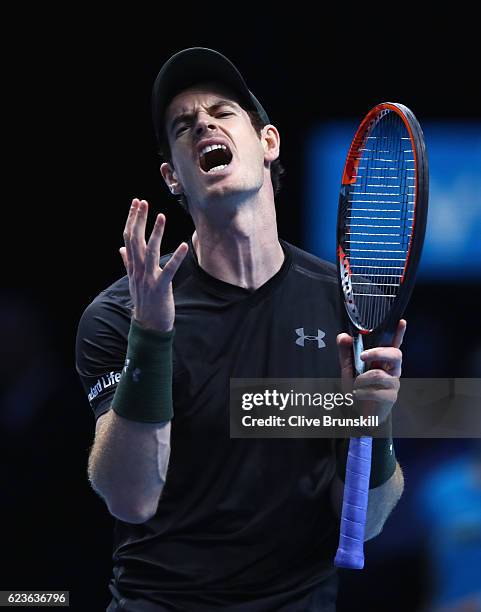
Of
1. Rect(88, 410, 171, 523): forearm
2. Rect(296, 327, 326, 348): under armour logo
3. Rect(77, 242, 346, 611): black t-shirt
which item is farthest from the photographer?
Rect(296, 327, 326, 348): under armour logo

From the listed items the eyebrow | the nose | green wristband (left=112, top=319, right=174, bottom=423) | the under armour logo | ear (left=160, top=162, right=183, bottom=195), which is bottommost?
green wristband (left=112, top=319, right=174, bottom=423)

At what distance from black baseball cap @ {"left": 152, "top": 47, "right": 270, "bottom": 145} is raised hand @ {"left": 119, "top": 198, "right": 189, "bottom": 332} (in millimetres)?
495

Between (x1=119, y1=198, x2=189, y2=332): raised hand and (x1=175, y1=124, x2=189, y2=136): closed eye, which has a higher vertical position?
(x1=175, y1=124, x2=189, y2=136): closed eye

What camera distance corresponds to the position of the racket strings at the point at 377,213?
2174 millimetres

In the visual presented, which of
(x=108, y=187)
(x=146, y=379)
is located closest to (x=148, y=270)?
(x=146, y=379)

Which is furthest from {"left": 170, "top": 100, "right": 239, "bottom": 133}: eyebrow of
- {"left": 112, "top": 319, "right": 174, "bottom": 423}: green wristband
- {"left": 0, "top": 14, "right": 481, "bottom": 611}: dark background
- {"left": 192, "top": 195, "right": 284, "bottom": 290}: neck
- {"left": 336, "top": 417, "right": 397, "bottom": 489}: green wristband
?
{"left": 0, "top": 14, "right": 481, "bottom": 611}: dark background

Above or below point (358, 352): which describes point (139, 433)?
below

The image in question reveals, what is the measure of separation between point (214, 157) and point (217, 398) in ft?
1.54

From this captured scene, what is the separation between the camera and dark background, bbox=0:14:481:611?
139 inches

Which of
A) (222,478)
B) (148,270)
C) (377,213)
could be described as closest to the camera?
(148,270)

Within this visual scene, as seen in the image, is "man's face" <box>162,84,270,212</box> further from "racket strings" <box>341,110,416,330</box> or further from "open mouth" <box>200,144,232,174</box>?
"racket strings" <box>341,110,416,330</box>

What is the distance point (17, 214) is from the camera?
3729 mm

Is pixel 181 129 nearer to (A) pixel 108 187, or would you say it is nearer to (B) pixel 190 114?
(B) pixel 190 114

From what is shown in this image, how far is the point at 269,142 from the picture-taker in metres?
2.40
